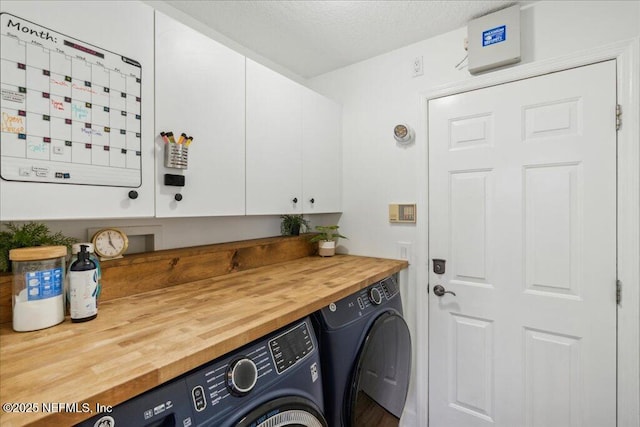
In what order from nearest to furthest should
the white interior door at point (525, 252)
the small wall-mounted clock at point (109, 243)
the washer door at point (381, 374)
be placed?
the small wall-mounted clock at point (109, 243)
the washer door at point (381, 374)
the white interior door at point (525, 252)

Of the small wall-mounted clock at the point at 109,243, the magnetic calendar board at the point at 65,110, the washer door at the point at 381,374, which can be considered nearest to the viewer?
the magnetic calendar board at the point at 65,110

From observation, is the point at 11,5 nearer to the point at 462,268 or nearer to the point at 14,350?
the point at 14,350

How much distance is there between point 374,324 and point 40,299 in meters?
1.24

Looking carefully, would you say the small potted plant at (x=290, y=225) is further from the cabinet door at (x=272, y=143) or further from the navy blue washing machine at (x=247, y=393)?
the navy blue washing machine at (x=247, y=393)

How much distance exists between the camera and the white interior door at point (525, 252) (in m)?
1.45

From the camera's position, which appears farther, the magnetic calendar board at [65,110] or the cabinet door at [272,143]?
the cabinet door at [272,143]

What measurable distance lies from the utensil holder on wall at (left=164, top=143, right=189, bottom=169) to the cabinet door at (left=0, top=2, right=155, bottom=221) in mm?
60

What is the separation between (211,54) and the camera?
1378mm

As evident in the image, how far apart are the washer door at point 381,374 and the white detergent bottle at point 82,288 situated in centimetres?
101

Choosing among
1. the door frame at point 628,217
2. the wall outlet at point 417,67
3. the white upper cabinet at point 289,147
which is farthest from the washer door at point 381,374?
the wall outlet at point 417,67

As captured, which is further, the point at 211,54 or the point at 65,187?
the point at 211,54

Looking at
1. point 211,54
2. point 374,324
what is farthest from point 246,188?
point 374,324

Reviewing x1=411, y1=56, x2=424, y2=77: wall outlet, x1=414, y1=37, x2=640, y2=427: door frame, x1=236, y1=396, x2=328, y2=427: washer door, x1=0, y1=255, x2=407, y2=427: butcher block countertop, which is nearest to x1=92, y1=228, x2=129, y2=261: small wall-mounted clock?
x1=0, y1=255, x2=407, y2=427: butcher block countertop

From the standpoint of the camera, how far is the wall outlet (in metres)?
1.96
